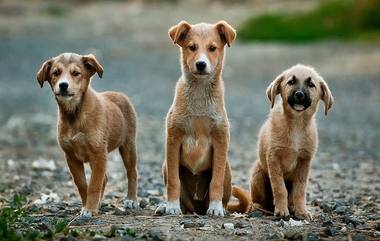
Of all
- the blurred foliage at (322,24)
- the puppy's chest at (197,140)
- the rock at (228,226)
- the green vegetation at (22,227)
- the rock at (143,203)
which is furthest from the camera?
the blurred foliage at (322,24)

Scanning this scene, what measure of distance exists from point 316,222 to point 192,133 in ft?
4.88

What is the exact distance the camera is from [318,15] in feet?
138

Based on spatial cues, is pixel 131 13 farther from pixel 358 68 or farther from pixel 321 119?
pixel 321 119

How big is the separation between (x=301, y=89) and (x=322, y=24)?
3226cm

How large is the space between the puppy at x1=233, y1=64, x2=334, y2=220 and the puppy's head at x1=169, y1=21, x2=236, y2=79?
68 cm

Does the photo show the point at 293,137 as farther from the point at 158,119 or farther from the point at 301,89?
the point at 158,119

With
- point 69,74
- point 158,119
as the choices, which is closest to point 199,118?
point 69,74

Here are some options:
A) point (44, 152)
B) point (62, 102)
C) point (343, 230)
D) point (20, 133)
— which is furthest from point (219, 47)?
point (20, 133)

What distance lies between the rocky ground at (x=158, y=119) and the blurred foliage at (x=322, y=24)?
1.55 m

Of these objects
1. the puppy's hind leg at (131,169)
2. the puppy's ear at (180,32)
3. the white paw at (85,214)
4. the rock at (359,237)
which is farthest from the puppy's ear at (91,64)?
the rock at (359,237)

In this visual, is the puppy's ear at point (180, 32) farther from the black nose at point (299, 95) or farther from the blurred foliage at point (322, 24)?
the blurred foliage at point (322, 24)

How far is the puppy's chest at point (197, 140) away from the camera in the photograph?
9.30 metres

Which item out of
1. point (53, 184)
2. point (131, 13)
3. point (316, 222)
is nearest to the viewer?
point (316, 222)

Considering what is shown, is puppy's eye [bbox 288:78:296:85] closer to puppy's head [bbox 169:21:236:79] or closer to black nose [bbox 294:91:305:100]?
black nose [bbox 294:91:305:100]
